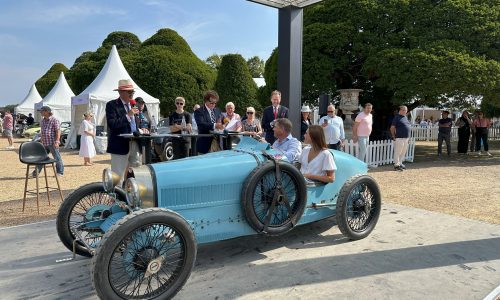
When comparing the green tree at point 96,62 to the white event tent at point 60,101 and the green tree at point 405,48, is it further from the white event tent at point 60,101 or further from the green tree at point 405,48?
the green tree at point 405,48

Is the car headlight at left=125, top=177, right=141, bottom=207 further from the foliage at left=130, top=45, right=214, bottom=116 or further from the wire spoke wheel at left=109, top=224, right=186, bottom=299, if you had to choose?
the foliage at left=130, top=45, right=214, bottom=116

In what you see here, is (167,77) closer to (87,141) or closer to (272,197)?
(87,141)

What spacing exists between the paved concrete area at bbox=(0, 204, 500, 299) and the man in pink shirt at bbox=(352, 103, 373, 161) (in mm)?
5523

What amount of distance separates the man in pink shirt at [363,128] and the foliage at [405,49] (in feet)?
10.8

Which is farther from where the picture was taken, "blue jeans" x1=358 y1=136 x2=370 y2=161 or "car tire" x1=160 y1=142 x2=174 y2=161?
"blue jeans" x1=358 y1=136 x2=370 y2=161

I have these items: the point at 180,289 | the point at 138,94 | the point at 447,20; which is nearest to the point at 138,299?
the point at 180,289

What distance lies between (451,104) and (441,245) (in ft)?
47.3

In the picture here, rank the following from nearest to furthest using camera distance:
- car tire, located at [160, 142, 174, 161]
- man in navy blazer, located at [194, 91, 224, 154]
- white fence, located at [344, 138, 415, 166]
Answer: car tire, located at [160, 142, 174, 161] → man in navy blazer, located at [194, 91, 224, 154] → white fence, located at [344, 138, 415, 166]

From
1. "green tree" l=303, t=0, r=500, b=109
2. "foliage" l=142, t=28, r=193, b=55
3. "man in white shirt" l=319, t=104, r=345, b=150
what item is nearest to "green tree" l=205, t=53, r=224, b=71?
"foliage" l=142, t=28, r=193, b=55

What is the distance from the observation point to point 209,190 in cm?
321

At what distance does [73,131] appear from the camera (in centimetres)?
1773

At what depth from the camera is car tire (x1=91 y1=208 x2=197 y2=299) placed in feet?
8.23

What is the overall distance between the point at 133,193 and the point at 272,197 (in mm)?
1291

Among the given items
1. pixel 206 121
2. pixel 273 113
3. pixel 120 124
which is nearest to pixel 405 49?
pixel 273 113
